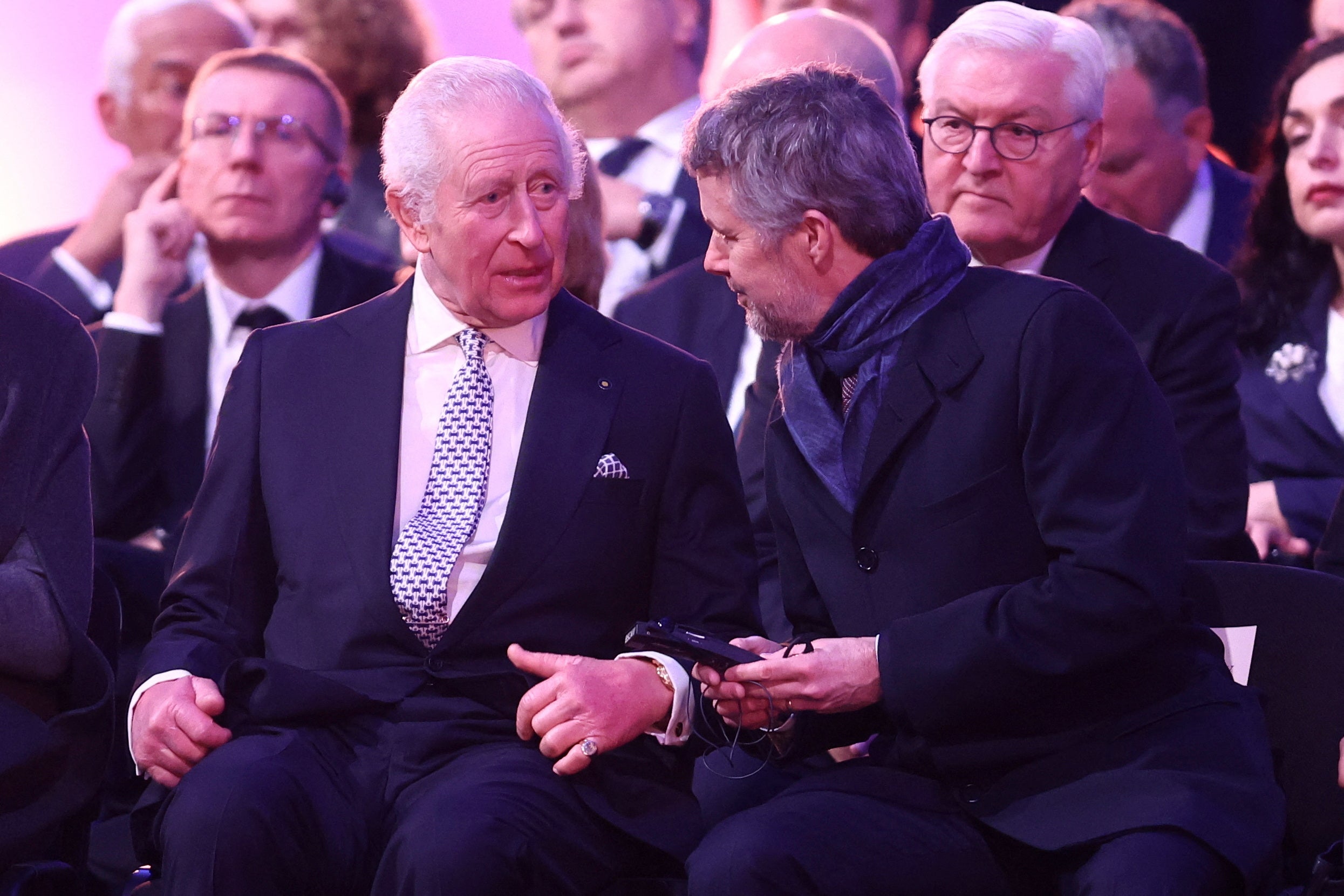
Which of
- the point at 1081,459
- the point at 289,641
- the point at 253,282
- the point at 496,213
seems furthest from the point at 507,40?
the point at 1081,459

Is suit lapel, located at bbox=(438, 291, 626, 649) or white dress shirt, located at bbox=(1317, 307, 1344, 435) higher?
suit lapel, located at bbox=(438, 291, 626, 649)

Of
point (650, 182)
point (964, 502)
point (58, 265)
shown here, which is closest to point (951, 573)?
point (964, 502)

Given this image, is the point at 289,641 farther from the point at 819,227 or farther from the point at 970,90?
the point at 970,90

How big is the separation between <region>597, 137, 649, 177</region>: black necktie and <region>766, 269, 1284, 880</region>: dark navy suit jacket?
288cm

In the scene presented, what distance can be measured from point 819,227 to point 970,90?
1.14 meters

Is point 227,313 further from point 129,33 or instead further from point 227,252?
point 129,33

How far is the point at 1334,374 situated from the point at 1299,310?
22 cm

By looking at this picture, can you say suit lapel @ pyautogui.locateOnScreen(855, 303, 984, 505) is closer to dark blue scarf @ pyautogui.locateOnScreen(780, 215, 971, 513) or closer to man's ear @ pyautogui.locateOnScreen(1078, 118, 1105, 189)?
dark blue scarf @ pyautogui.locateOnScreen(780, 215, 971, 513)

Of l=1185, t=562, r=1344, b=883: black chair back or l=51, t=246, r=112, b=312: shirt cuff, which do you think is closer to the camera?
l=1185, t=562, r=1344, b=883: black chair back

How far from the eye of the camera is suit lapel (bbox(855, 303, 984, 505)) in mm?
2441

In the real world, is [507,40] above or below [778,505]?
above

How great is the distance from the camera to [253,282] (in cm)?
459

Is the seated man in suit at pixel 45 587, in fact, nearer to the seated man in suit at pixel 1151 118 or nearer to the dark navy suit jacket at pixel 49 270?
the dark navy suit jacket at pixel 49 270

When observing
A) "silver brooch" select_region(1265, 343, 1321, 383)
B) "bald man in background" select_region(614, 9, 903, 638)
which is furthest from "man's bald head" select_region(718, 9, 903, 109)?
"silver brooch" select_region(1265, 343, 1321, 383)
